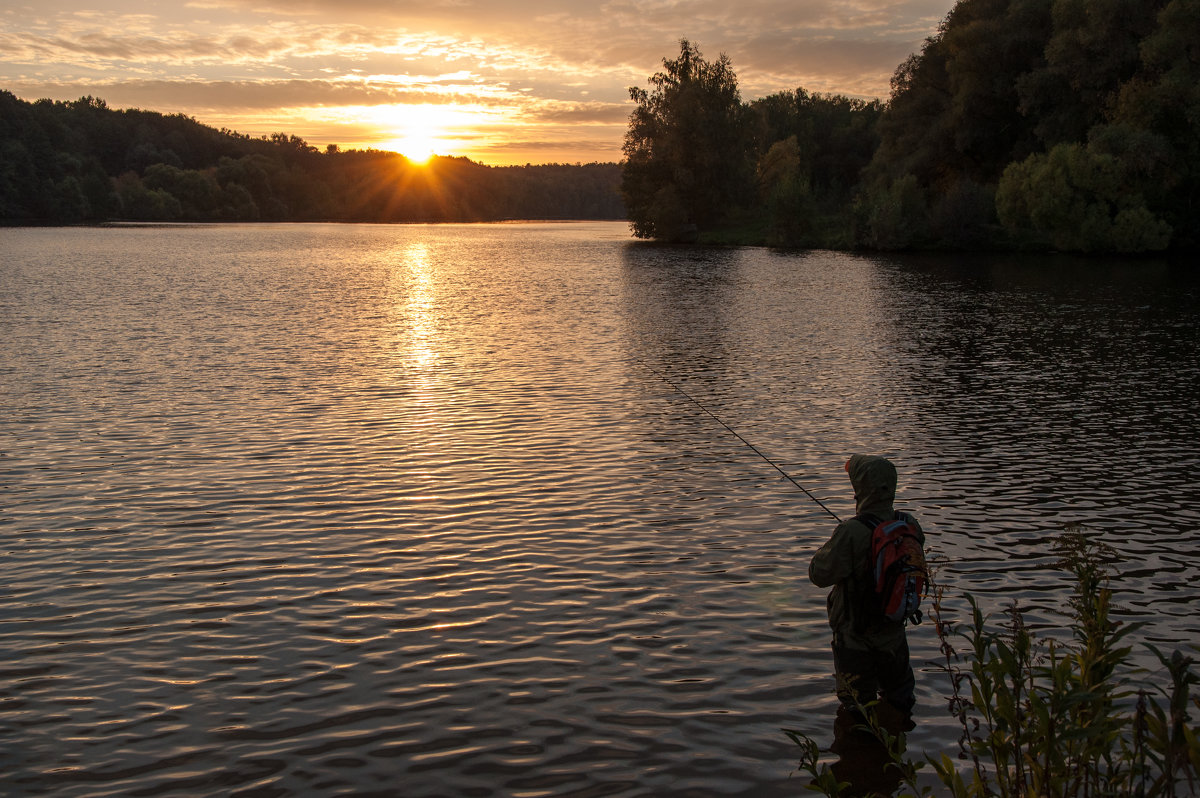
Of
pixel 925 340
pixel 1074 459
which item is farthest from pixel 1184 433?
pixel 925 340

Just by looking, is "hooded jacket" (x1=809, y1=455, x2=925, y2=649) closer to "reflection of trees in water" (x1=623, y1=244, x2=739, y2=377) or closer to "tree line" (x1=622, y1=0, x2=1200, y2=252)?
"reflection of trees in water" (x1=623, y1=244, x2=739, y2=377)

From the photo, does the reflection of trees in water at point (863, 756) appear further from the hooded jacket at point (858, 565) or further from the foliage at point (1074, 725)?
the foliage at point (1074, 725)

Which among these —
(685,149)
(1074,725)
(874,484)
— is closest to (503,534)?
(874,484)

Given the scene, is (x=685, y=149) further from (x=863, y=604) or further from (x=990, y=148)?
(x=863, y=604)

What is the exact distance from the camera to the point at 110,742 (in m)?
8.05

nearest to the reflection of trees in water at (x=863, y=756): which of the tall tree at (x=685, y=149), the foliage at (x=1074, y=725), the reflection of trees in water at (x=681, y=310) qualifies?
the foliage at (x=1074, y=725)

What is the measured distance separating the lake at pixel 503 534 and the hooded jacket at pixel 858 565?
1033 millimetres

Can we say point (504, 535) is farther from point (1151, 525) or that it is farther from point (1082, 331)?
point (1082, 331)

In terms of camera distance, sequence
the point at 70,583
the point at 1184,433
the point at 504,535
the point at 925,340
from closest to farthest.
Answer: the point at 70,583
the point at 504,535
the point at 1184,433
the point at 925,340

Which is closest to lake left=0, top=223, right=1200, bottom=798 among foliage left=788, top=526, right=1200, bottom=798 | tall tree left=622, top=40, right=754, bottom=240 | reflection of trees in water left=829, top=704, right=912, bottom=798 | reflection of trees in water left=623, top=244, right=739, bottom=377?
reflection of trees in water left=829, top=704, right=912, bottom=798

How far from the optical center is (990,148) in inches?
3738

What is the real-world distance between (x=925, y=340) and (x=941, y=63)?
245 feet

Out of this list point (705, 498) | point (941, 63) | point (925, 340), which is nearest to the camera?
point (705, 498)

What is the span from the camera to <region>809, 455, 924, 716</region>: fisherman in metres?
7.64
